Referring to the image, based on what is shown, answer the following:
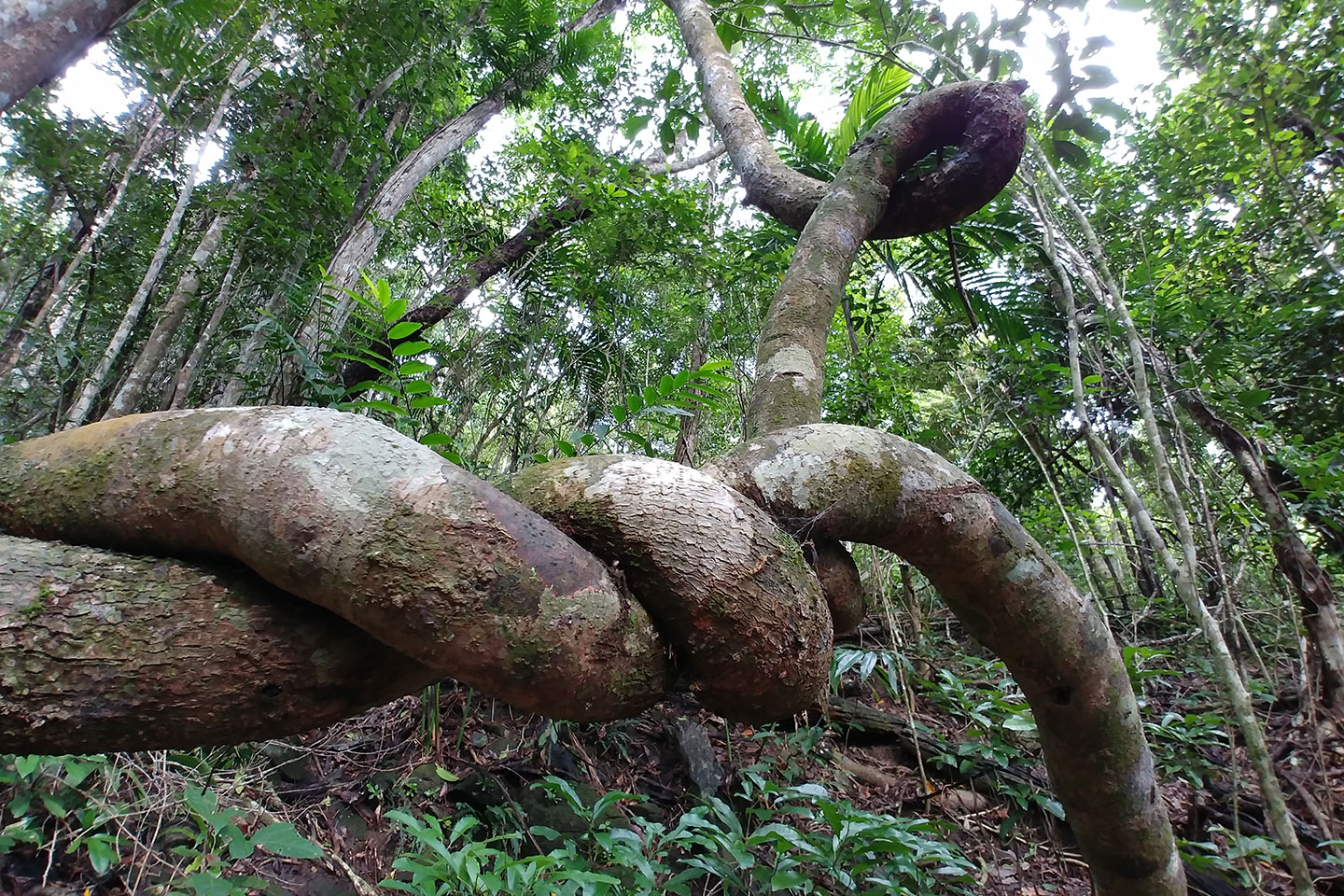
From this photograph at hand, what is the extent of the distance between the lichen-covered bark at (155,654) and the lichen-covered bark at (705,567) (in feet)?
0.93

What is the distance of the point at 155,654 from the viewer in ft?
1.88

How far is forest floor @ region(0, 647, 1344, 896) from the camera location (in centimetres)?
173

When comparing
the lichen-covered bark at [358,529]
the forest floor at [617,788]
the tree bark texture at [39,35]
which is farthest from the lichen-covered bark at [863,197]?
the tree bark texture at [39,35]

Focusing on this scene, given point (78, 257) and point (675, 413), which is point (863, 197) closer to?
point (675, 413)

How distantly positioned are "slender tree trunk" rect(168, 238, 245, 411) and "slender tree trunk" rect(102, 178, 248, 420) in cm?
10

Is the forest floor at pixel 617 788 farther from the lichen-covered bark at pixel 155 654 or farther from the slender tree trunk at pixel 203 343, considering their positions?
the slender tree trunk at pixel 203 343

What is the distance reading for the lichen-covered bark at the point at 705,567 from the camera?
30.6 inches

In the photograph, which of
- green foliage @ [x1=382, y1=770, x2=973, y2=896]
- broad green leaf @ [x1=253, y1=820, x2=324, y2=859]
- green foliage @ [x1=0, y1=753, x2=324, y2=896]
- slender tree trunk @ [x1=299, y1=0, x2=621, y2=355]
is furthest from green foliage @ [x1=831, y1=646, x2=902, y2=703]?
slender tree trunk @ [x1=299, y1=0, x2=621, y2=355]

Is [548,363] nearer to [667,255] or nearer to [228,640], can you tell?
[667,255]

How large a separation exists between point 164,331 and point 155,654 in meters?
3.07

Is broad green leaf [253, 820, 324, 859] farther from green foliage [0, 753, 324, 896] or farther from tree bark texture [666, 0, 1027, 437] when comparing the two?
tree bark texture [666, 0, 1027, 437]

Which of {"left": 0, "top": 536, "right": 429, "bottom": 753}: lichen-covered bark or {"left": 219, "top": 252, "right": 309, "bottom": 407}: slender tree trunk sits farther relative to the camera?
{"left": 219, "top": 252, "right": 309, "bottom": 407}: slender tree trunk

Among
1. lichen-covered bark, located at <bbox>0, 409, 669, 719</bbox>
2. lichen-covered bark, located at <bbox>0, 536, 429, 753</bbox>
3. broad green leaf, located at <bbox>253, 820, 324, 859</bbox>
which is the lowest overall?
broad green leaf, located at <bbox>253, 820, 324, 859</bbox>

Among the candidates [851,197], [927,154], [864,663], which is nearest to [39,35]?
[851,197]
